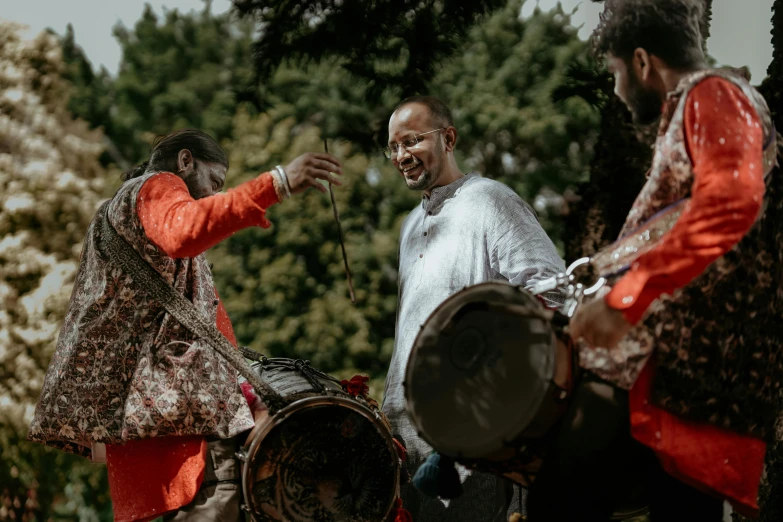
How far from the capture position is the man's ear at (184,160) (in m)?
3.29

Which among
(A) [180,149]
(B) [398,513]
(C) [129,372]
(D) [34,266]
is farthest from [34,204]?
(B) [398,513]

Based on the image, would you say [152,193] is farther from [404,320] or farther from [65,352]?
[404,320]

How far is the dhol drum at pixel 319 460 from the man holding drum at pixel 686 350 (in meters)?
1.14

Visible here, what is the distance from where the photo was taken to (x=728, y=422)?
2.06 metres

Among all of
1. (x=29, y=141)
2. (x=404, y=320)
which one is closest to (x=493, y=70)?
(x=29, y=141)

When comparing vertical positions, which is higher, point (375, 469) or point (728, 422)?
point (728, 422)

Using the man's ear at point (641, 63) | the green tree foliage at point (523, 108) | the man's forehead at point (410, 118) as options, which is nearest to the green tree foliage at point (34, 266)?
the man's forehead at point (410, 118)

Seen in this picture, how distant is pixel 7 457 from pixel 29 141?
3917mm

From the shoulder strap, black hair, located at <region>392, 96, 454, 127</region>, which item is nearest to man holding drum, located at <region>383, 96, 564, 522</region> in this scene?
black hair, located at <region>392, 96, 454, 127</region>

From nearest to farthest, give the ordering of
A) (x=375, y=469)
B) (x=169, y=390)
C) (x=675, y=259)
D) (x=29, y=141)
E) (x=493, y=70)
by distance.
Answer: (x=675, y=259), (x=169, y=390), (x=375, y=469), (x=29, y=141), (x=493, y=70)

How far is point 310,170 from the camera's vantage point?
2.88 meters

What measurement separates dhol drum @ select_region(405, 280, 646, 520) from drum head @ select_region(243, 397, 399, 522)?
2.94ft

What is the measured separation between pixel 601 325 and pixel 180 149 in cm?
184

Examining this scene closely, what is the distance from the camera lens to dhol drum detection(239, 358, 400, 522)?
310 centimetres
